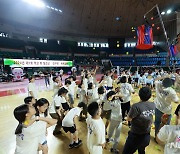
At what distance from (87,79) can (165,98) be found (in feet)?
13.1

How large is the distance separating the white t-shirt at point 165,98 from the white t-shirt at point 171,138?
5.09 feet

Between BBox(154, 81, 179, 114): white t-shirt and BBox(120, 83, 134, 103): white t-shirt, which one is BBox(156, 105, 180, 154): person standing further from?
BBox(120, 83, 134, 103): white t-shirt

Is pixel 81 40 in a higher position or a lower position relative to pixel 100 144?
higher

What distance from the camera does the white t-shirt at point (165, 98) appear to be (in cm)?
278

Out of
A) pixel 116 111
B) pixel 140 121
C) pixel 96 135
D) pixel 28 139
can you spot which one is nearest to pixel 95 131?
pixel 96 135

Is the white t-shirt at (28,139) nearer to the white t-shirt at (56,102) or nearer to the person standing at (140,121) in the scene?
the person standing at (140,121)

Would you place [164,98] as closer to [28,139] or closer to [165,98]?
[165,98]

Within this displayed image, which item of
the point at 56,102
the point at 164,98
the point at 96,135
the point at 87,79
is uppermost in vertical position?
the point at 87,79

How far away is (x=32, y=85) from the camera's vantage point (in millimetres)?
4891

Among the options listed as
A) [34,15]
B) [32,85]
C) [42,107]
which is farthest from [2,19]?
[42,107]

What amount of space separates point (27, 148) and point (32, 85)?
354 centimetres

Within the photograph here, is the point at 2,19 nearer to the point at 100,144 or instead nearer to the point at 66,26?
the point at 66,26

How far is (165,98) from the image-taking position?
291 cm

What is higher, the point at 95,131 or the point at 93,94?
the point at 93,94
